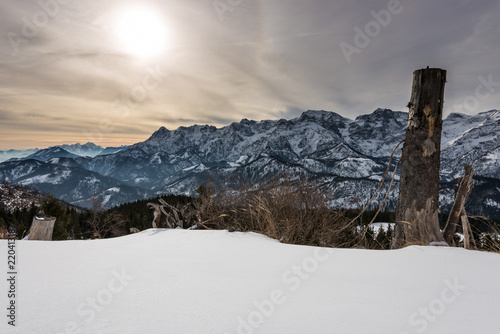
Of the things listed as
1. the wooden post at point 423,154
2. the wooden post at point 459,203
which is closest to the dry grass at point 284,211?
the wooden post at point 423,154

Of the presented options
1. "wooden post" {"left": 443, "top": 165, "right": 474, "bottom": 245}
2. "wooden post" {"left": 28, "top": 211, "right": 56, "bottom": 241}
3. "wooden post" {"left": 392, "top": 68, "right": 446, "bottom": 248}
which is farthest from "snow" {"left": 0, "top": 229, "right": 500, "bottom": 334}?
"wooden post" {"left": 28, "top": 211, "right": 56, "bottom": 241}

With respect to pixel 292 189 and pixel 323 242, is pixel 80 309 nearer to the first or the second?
pixel 323 242

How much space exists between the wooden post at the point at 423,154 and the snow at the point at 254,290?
4.19 ft

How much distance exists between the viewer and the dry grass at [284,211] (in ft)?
14.0

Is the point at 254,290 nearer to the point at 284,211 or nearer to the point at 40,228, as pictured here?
the point at 284,211

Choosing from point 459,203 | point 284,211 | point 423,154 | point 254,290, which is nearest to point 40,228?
point 284,211

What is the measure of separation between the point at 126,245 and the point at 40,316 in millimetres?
1693

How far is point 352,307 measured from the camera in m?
1.51

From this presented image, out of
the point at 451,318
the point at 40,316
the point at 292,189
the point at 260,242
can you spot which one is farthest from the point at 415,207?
the point at 40,316

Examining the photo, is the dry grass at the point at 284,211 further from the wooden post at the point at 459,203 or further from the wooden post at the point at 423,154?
the wooden post at the point at 459,203

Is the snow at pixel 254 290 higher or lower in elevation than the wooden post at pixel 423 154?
lower

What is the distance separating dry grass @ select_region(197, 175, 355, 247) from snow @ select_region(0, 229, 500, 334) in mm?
1559

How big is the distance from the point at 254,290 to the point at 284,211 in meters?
2.90

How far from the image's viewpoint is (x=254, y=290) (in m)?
1.73
